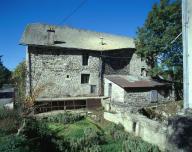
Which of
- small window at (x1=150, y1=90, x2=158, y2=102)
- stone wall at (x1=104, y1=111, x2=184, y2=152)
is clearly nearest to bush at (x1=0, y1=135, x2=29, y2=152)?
stone wall at (x1=104, y1=111, x2=184, y2=152)

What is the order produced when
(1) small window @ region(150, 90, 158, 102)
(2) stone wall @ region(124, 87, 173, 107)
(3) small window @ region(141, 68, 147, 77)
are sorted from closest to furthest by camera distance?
(2) stone wall @ region(124, 87, 173, 107) → (1) small window @ region(150, 90, 158, 102) → (3) small window @ region(141, 68, 147, 77)

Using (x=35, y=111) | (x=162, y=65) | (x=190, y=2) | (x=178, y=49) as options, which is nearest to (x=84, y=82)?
(x=35, y=111)

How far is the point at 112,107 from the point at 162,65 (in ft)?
23.7

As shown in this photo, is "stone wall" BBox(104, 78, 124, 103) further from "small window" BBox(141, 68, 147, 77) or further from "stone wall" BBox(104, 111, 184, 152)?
"small window" BBox(141, 68, 147, 77)

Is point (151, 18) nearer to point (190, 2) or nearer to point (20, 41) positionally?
point (20, 41)

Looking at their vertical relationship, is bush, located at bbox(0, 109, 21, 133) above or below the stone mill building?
below

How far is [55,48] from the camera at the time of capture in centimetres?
2366

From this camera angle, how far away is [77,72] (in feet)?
81.6

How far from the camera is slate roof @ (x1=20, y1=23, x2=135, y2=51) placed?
23641 millimetres

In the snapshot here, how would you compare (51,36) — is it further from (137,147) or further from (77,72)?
(137,147)

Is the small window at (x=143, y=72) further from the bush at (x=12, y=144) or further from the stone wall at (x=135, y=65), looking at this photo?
the bush at (x=12, y=144)

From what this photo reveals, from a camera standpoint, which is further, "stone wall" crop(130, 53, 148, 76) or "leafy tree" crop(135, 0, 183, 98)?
"stone wall" crop(130, 53, 148, 76)

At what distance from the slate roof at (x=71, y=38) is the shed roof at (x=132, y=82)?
154 inches

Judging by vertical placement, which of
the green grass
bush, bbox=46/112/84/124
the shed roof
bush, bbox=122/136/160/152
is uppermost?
the shed roof
